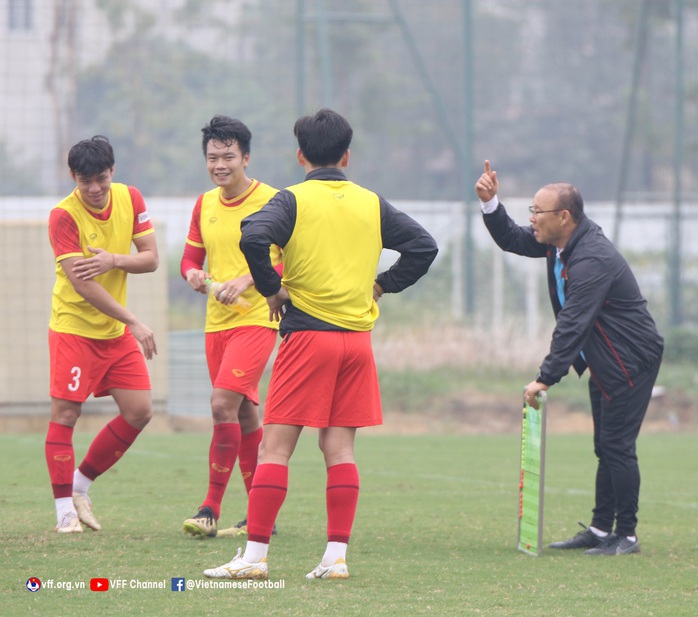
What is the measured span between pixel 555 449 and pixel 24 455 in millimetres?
5271

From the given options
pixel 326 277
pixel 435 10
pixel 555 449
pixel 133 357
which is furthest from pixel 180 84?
pixel 326 277

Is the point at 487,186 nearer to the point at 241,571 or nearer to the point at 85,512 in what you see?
the point at 241,571

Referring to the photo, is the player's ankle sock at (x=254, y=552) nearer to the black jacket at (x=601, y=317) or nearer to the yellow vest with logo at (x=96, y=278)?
the black jacket at (x=601, y=317)

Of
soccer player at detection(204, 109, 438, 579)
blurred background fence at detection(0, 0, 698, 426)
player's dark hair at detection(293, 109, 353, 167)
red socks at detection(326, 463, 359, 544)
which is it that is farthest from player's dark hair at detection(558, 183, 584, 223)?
blurred background fence at detection(0, 0, 698, 426)

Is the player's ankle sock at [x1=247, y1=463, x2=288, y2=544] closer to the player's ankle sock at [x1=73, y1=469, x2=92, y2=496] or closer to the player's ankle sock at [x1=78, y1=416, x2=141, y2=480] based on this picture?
the player's ankle sock at [x1=78, y1=416, x2=141, y2=480]

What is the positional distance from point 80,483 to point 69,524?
0.39 meters

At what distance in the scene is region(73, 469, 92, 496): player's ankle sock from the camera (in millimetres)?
6990

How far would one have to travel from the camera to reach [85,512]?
270 inches

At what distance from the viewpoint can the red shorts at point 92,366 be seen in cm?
683

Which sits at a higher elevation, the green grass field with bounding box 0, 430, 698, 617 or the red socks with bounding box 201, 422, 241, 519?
the red socks with bounding box 201, 422, 241, 519

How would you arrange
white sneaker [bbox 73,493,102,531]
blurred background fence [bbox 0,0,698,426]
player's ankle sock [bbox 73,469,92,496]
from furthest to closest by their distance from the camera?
blurred background fence [bbox 0,0,698,426] → player's ankle sock [bbox 73,469,92,496] → white sneaker [bbox 73,493,102,531]

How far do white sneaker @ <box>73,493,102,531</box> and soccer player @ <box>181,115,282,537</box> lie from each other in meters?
0.53

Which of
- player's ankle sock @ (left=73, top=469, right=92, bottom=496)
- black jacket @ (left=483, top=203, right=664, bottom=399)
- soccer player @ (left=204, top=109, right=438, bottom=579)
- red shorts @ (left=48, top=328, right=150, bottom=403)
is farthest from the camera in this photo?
player's ankle sock @ (left=73, top=469, right=92, bottom=496)

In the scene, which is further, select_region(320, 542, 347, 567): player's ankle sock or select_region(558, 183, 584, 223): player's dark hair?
select_region(558, 183, 584, 223): player's dark hair
